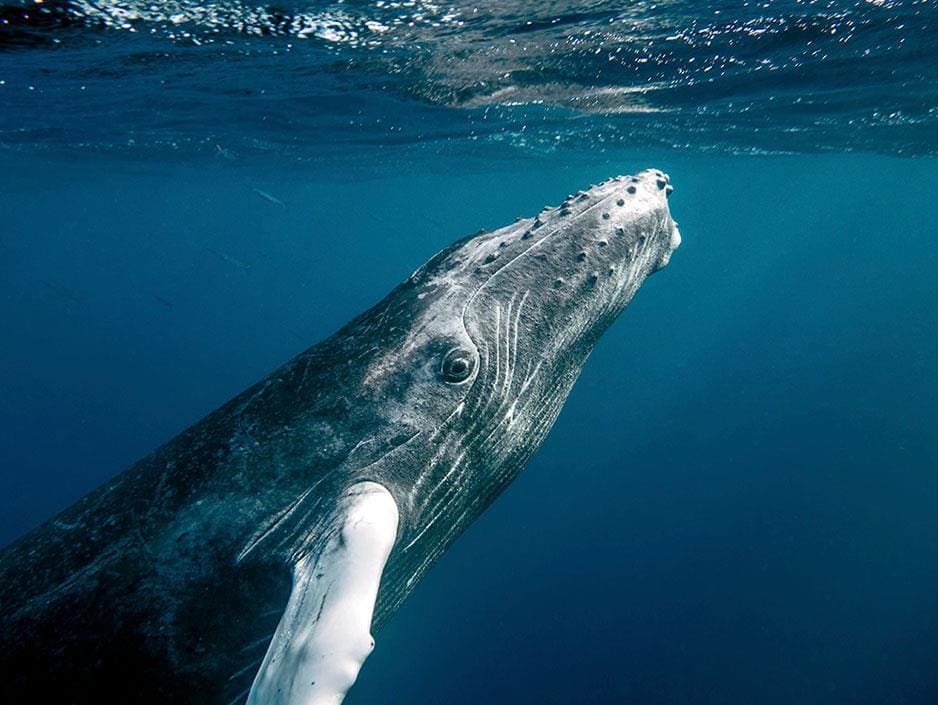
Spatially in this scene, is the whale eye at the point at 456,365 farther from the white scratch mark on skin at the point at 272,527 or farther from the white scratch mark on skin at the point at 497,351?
the white scratch mark on skin at the point at 272,527

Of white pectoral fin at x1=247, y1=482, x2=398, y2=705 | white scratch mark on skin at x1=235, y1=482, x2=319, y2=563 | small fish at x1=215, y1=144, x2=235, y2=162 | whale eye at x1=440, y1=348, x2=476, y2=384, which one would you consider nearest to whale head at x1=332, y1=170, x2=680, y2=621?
whale eye at x1=440, y1=348, x2=476, y2=384

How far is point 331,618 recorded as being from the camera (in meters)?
2.94

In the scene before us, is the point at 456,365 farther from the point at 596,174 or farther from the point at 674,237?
the point at 596,174

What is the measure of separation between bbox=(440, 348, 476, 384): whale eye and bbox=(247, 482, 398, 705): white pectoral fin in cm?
108

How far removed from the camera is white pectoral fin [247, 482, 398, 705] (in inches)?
107

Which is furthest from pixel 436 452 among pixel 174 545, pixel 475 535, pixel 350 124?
pixel 475 535

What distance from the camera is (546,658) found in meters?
22.4

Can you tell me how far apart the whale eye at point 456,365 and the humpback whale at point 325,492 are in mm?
15

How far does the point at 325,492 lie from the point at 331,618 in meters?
1.19

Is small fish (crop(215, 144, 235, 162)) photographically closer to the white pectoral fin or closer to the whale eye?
the whale eye

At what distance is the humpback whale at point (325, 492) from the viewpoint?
3.44m

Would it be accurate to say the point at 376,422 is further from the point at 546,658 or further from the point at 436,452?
the point at 546,658

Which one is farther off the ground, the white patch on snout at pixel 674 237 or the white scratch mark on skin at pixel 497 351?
the white patch on snout at pixel 674 237

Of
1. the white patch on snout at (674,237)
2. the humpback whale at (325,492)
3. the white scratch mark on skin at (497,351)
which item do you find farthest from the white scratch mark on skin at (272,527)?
the white patch on snout at (674,237)
